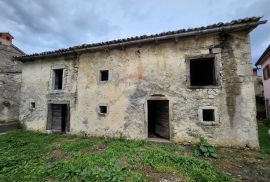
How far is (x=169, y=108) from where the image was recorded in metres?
6.64

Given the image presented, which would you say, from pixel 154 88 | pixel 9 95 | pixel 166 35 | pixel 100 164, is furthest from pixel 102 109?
pixel 9 95

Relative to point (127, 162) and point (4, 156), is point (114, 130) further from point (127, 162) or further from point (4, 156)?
point (4, 156)

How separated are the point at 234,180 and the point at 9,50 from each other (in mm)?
21363

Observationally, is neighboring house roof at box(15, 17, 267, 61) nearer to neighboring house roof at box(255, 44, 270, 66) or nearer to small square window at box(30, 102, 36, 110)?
small square window at box(30, 102, 36, 110)

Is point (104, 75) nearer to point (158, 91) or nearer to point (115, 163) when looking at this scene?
point (158, 91)

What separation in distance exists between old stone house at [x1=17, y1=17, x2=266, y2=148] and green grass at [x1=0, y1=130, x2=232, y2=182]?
1343 mm

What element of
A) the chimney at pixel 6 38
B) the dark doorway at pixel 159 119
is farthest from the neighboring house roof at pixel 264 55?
the chimney at pixel 6 38

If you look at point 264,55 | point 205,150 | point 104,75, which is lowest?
point 205,150

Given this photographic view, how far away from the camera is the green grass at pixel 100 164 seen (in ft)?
12.8

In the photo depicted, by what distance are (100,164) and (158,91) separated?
3.86m

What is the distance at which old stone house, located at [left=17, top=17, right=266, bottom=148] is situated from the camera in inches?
232

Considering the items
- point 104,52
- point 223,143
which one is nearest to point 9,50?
point 104,52

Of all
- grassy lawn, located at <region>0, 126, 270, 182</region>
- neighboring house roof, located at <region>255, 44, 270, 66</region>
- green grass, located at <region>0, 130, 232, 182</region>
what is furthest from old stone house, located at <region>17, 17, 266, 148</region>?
neighboring house roof, located at <region>255, 44, 270, 66</region>

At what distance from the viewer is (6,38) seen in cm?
1681
